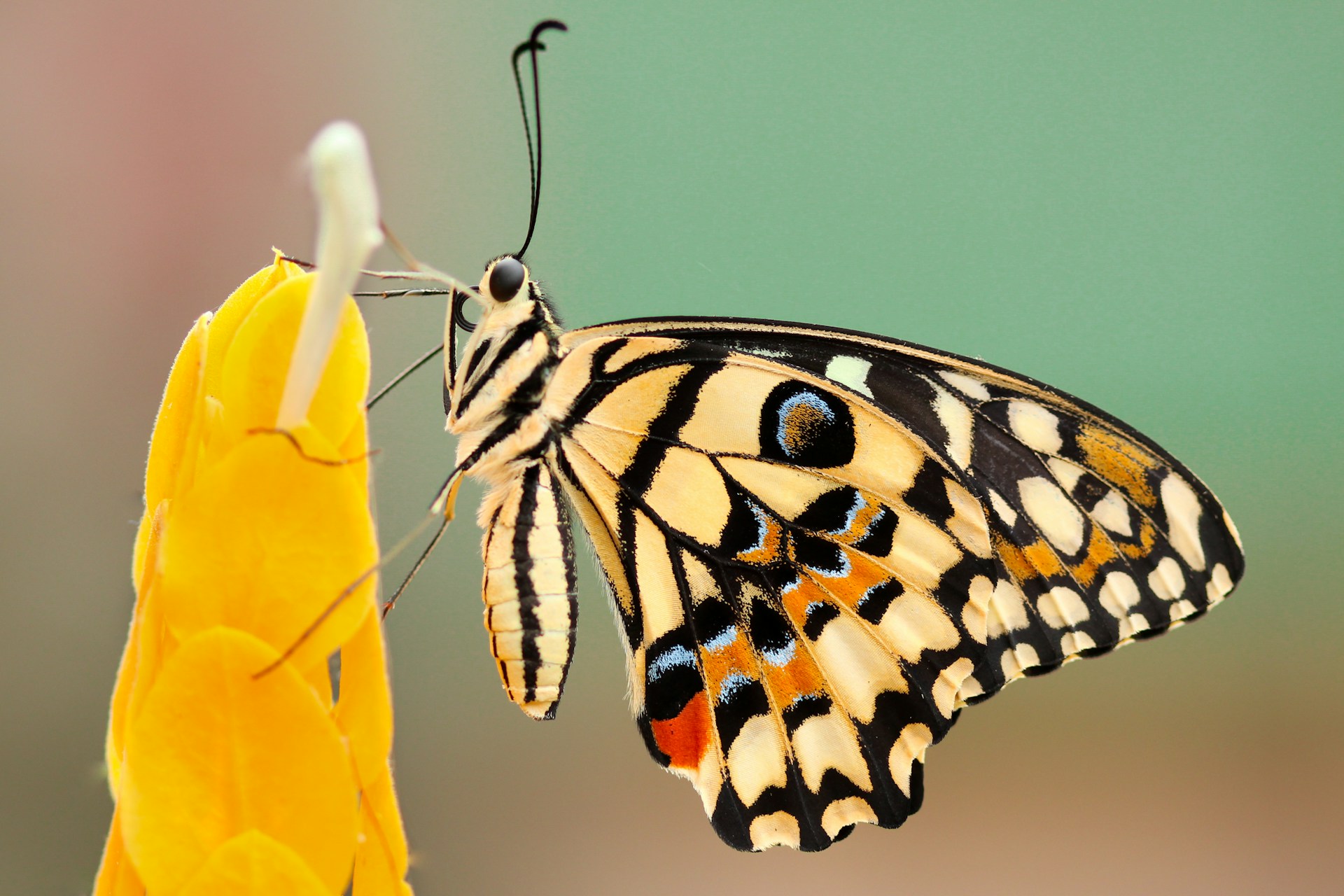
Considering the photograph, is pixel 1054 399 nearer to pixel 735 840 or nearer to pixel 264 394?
pixel 735 840

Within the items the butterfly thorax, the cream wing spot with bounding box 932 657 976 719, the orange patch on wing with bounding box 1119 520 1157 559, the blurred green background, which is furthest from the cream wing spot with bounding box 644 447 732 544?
the blurred green background

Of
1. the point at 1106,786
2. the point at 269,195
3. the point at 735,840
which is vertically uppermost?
the point at 269,195

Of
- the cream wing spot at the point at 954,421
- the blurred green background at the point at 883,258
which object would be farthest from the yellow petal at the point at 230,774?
the blurred green background at the point at 883,258

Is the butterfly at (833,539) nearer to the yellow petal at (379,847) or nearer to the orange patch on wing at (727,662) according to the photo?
the orange patch on wing at (727,662)

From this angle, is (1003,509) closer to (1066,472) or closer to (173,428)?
(1066,472)

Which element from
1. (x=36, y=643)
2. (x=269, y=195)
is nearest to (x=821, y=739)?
(x=36, y=643)

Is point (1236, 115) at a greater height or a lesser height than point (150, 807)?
greater
